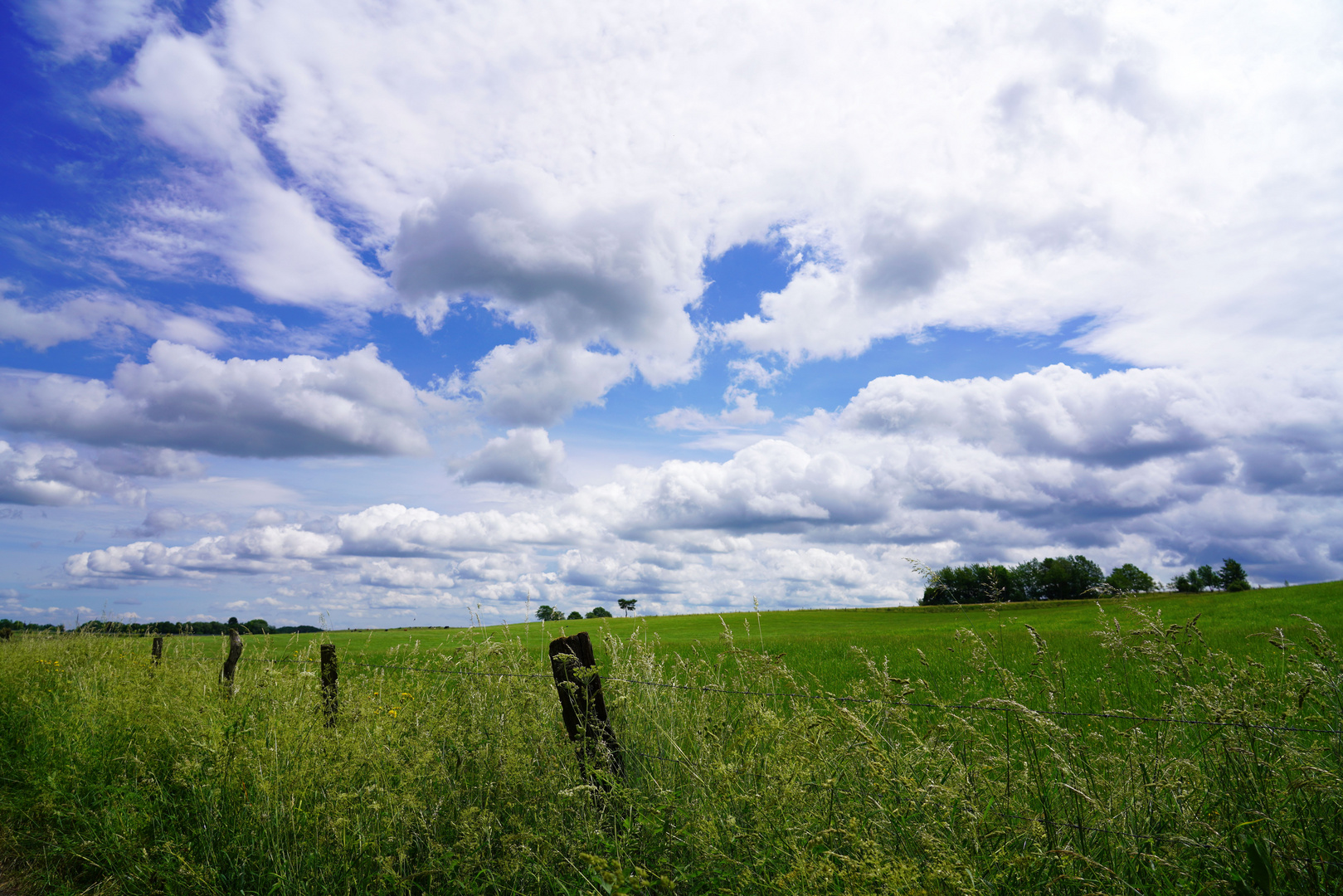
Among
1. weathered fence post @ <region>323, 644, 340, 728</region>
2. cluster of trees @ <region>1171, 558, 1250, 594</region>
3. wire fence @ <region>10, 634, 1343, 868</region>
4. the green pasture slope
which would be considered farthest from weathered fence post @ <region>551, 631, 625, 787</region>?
cluster of trees @ <region>1171, 558, 1250, 594</region>

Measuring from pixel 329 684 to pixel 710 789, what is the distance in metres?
4.71

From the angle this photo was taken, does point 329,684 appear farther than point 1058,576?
No

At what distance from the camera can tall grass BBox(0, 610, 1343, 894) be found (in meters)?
2.88

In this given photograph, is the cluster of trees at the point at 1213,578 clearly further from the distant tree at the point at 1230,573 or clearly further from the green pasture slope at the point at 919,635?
the green pasture slope at the point at 919,635

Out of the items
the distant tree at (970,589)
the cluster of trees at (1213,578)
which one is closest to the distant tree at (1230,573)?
the cluster of trees at (1213,578)

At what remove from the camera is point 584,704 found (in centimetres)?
471

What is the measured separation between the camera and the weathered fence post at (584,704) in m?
4.47

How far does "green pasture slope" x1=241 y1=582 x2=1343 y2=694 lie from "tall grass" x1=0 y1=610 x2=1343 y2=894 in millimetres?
507

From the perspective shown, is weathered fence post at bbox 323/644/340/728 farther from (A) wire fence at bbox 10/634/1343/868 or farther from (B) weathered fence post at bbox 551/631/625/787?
(B) weathered fence post at bbox 551/631/625/787

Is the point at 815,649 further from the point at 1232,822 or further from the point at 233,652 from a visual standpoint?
the point at 1232,822

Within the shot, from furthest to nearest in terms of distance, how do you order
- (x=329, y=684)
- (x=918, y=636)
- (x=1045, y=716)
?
(x=918, y=636) < (x=329, y=684) < (x=1045, y=716)

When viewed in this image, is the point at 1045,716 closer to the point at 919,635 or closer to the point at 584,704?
the point at 584,704

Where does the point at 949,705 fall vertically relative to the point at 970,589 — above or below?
below

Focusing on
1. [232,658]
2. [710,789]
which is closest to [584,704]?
[710,789]
